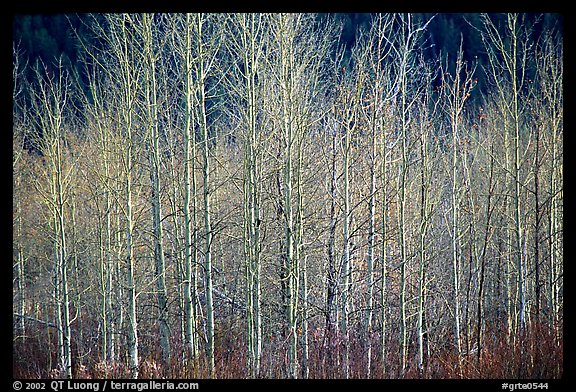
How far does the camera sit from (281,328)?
1166 centimetres

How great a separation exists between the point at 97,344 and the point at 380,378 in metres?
8.88

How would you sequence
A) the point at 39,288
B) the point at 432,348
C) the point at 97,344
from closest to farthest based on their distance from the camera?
the point at 432,348 → the point at 97,344 → the point at 39,288

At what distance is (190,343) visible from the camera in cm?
803

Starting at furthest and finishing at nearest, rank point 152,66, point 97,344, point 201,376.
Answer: point 97,344
point 152,66
point 201,376

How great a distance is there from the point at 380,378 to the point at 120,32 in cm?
767

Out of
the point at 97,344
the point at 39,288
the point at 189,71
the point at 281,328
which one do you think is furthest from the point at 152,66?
the point at 39,288

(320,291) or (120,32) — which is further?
(320,291)
